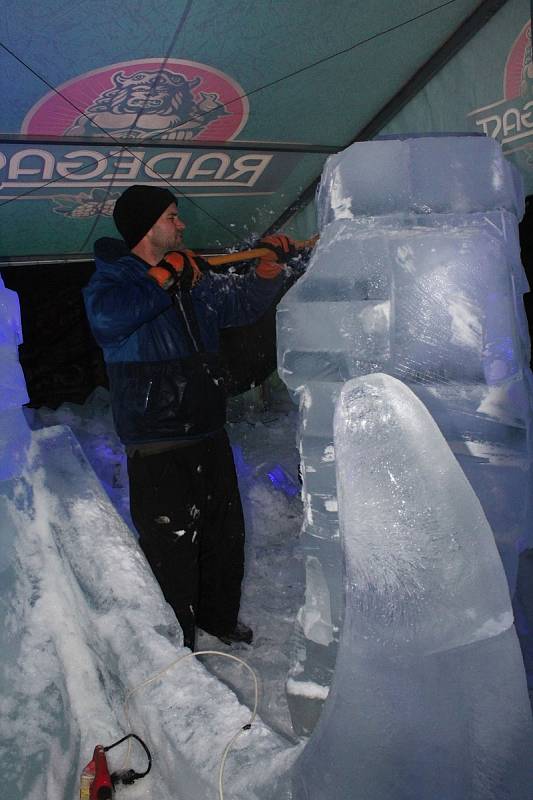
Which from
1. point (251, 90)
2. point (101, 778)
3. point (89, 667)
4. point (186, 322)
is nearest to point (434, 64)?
point (251, 90)

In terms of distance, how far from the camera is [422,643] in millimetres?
790

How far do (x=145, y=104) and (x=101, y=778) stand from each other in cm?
420

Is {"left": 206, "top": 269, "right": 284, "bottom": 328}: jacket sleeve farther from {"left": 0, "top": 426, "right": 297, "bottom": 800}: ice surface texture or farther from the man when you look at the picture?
{"left": 0, "top": 426, "right": 297, "bottom": 800}: ice surface texture

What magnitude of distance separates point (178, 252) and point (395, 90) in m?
3.14

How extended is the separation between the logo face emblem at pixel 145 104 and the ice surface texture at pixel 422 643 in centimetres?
400

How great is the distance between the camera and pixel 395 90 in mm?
4668

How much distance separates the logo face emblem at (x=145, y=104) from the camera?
13.1 ft

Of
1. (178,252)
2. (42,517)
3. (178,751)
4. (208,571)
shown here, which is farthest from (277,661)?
(178,252)

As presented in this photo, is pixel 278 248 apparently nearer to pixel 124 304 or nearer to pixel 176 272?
pixel 176 272

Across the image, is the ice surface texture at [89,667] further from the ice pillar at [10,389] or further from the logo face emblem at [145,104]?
the logo face emblem at [145,104]

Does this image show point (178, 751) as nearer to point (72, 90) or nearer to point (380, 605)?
point (380, 605)

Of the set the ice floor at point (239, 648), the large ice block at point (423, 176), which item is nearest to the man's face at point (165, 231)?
the ice floor at point (239, 648)

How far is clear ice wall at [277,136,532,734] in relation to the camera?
1.18m

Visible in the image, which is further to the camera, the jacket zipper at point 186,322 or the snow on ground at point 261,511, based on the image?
the jacket zipper at point 186,322
